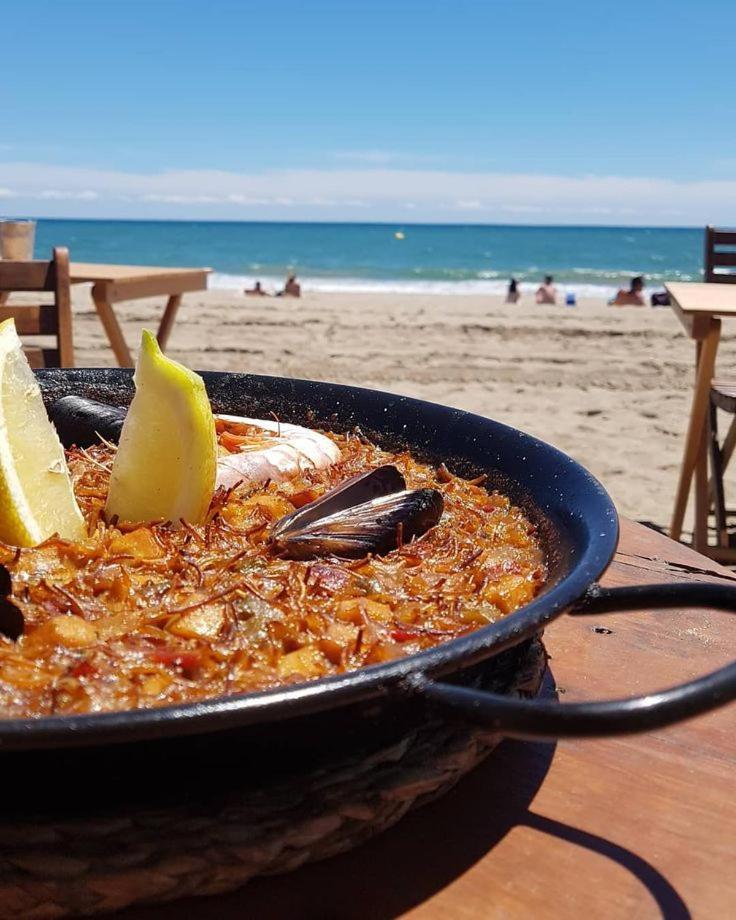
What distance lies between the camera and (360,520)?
163 centimetres

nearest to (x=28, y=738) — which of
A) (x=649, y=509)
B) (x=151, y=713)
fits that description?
(x=151, y=713)

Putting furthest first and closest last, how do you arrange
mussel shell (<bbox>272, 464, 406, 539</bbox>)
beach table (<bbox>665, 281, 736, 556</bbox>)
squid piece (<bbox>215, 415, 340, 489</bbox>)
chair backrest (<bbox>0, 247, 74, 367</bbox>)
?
beach table (<bbox>665, 281, 736, 556</bbox>) → chair backrest (<bbox>0, 247, 74, 367</bbox>) → squid piece (<bbox>215, 415, 340, 489</bbox>) → mussel shell (<bbox>272, 464, 406, 539</bbox>)

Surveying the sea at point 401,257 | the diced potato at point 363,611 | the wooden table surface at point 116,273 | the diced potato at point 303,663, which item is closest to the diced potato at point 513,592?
the diced potato at point 363,611

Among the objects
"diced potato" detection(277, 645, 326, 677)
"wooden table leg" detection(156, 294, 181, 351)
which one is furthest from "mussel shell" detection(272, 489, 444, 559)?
"wooden table leg" detection(156, 294, 181, 351)

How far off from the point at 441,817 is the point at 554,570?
475 millimetres

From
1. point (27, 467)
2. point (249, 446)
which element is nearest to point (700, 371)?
point (249, 446)

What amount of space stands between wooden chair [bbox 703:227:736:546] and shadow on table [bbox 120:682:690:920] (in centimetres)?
420

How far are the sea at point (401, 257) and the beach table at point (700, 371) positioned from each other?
3095 cm

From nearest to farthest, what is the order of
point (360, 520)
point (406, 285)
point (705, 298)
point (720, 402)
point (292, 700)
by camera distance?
point (292, 700), point (360, 520), point (705, 298), point (720, 402), point (406, 285)

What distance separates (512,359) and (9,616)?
10.5m

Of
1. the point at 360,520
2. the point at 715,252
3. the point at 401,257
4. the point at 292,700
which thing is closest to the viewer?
the point at 292,700

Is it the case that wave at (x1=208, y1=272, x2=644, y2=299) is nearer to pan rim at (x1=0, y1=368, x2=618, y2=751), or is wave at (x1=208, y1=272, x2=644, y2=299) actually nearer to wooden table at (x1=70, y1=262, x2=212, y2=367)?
wooden table at (x1=70, y1=262, x2=212, y2=367)

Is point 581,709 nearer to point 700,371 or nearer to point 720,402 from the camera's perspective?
point 700,371

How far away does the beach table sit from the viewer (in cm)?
462
